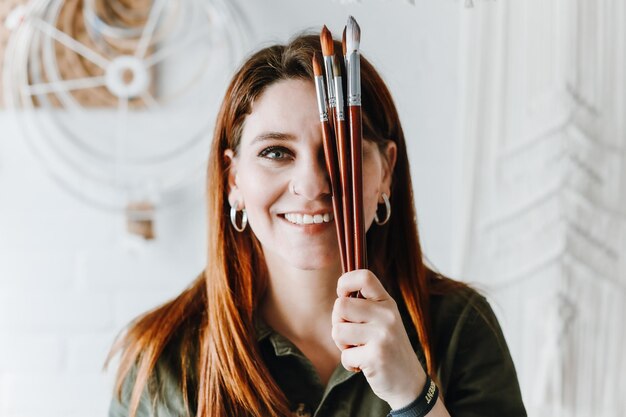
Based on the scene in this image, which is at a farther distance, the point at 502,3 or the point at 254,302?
the point at 502,3

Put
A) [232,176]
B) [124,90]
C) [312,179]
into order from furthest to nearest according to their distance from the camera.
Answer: [124,90] → [232,176] → [312,179]

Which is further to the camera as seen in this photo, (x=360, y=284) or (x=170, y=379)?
(x=170, y=379)

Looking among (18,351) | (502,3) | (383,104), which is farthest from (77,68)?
(502,3)

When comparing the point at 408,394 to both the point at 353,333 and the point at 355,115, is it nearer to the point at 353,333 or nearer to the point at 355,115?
the point at 353,333

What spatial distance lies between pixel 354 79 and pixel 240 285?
0.46m

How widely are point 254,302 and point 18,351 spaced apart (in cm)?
67

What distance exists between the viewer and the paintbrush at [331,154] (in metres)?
0.82

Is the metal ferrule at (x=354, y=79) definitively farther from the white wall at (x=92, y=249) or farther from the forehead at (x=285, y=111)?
the white wall at (x=92, y=249)

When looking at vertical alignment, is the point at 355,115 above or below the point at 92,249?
above

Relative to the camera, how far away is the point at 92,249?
152 centimetres

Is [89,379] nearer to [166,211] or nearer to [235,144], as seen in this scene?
[166,211]

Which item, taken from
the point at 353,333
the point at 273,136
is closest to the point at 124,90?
the point at 273,136

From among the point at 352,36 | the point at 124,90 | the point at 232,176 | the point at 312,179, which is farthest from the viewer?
the point at 124,90

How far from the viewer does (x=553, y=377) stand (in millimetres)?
1492
